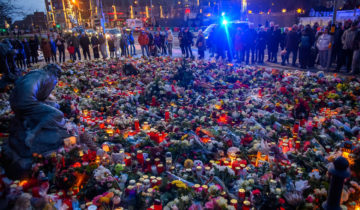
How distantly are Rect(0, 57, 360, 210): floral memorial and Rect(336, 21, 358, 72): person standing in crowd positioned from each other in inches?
96.6

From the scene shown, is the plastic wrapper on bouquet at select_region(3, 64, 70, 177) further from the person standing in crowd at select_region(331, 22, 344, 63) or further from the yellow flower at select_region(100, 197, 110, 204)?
the person standing in crowd at select_region(331, 22, 344, 63)

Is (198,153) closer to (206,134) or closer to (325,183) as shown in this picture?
Answer: (206,134)

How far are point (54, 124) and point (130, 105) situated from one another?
129 inches

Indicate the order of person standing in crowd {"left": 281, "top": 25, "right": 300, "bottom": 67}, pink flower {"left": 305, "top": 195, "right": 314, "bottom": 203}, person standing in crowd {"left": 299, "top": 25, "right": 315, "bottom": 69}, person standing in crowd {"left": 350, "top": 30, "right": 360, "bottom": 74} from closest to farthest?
pink flower {"left": 305, "top": 195, "right": 314, "bottom": 203} < person standing in crowd {"left": 350, "top": 30, "right": 360, "bottom": 74} < person standing in crowd {"left": 299, "top": 25, "right": 315, "bottom": 69} < person standing in crowd {"left": 281, "top": 25, "right": 300, "bottom": 67}

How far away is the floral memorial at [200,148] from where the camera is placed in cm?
345

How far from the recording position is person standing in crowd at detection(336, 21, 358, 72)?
32.9 ft

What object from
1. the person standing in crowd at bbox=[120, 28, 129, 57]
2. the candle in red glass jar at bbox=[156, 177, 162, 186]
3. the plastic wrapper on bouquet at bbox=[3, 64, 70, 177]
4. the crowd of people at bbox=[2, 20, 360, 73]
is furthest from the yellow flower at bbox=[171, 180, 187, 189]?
the person standing in crowd at bbox=[120, 28, 129, 57]

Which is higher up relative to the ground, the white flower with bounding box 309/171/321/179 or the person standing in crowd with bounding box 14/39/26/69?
the person standing in crowd with bounding box 14/39/26/69

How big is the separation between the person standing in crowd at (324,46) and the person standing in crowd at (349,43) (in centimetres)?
57

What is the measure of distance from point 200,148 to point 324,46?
9.02 meters

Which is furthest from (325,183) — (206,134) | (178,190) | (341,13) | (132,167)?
(341,13)

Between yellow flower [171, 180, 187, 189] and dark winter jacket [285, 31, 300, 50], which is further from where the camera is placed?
dark winter jacket [285, 31, 300, 50]

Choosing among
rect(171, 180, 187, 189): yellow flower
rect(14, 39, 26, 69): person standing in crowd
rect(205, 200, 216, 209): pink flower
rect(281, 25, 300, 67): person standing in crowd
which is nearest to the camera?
rect(205, 200, 216, 209): pink flower

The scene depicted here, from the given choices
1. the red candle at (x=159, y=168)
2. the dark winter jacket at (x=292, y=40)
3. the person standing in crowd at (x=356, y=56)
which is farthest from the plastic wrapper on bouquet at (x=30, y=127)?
the dark winter jacket at (x=292, y=40)
